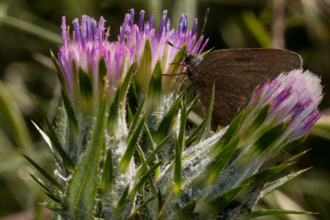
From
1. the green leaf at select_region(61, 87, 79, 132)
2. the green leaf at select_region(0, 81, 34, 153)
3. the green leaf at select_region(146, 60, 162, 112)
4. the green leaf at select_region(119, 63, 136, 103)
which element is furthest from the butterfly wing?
the green leaf at select_region(0, 81, 34, 153)

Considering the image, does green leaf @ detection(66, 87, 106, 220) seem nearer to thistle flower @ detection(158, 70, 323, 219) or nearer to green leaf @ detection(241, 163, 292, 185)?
thistle flower @ detection(158, 70, 323, 219)

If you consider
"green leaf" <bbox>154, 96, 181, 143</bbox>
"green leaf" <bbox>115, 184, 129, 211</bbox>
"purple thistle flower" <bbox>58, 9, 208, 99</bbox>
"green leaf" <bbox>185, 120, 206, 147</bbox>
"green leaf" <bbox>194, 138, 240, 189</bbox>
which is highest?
"purple thistle flower" <bbox>58, 9, 208, 99</bbox>

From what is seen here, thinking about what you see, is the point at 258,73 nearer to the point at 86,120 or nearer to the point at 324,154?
the point at 86,120

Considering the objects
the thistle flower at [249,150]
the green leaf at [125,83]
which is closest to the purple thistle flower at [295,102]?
the thistle flower at [249,150]

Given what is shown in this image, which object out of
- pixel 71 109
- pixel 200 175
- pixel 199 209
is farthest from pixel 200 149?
pixel 71 109

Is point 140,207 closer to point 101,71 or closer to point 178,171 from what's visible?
point 178,171

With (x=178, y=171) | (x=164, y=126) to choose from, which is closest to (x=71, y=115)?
(x=164, y=126)
